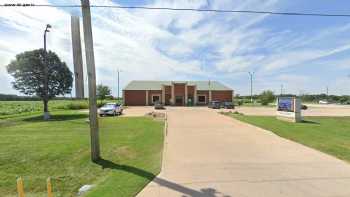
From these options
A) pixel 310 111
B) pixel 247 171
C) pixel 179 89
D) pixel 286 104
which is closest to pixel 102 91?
pixel 179 89

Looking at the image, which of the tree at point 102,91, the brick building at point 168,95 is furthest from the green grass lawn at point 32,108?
the brick building at point 168,95

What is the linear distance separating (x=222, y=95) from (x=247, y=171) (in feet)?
178

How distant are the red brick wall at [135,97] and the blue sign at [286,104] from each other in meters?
37.8

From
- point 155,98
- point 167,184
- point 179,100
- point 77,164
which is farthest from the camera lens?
point 155,98

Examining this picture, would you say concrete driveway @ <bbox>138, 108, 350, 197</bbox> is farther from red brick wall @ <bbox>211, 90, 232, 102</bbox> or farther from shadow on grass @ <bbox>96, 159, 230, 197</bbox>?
red brick wall @ <bbox>211, 90, 232, 102</bbox>

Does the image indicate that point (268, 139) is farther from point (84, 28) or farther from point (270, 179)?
point (84, 28)

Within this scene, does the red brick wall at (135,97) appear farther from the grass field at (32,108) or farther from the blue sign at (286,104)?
the blue sign at (286,104)

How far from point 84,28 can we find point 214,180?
646cm

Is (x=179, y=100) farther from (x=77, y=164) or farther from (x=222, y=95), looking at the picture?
(x=77, y=164)

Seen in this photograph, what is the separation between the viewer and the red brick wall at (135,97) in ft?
190

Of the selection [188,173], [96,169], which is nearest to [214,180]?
[188,173]

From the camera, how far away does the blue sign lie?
22461 millimetres

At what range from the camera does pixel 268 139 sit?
12.7m

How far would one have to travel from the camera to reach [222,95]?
6072 centimetres
